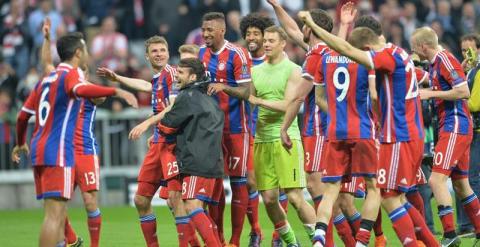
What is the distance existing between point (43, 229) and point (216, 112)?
6.49 ft

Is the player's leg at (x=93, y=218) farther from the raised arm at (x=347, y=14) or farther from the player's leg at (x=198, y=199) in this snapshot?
the raised arm at (x=347, y=14)

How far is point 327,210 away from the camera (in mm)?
11781

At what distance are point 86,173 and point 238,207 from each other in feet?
5.47

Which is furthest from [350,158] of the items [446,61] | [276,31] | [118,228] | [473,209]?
[118,228]

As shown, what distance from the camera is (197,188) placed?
11930 millimetres

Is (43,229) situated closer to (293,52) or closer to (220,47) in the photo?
(220,47)

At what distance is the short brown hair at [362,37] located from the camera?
11.5 meters

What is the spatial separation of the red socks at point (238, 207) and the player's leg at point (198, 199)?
1545 millimetres

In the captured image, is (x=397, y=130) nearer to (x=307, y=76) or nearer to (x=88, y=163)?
(x=307, y=76)

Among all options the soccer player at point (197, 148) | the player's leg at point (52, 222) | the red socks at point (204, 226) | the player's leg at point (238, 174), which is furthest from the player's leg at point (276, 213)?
the player's leg at point (52, 222)

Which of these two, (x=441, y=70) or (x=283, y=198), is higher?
(x=441, y=70)

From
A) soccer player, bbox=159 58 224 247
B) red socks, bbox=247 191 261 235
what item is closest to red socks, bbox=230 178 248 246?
red socks, bbox=247 191 261 235

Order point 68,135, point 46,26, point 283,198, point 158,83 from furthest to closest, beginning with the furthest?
point 283,198
point 158,83
point 46,26
point 68,135

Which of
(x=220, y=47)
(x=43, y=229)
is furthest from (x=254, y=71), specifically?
(x=43, y=229)
